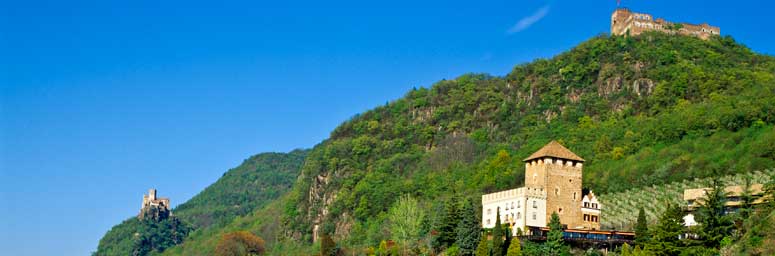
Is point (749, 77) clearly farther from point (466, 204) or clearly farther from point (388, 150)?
point (466, 204)

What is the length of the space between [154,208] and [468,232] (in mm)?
126402

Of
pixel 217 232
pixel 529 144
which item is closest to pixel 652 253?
pixel 529 144

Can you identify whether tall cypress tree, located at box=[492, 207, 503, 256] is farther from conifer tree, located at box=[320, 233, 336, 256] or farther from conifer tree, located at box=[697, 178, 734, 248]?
conifer tree, located at box=[320, 233, 336, 256]

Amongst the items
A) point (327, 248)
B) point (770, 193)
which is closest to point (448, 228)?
point (327, 248)

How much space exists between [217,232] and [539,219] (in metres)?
97.4

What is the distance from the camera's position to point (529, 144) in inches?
4407

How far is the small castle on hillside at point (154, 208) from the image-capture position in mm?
184750

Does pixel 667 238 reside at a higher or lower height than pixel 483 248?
higher

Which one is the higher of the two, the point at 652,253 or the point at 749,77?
the point at 749,77

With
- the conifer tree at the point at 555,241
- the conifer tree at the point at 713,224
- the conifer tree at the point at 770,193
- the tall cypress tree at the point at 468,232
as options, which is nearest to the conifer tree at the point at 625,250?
the conifer tree at the point at 555,241

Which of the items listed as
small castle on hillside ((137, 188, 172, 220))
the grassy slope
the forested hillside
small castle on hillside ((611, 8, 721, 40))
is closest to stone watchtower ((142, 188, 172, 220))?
small castle on hillside ((137, 188, 172, 220))

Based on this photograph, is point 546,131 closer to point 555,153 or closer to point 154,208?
point 555,153

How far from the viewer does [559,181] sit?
7269cm

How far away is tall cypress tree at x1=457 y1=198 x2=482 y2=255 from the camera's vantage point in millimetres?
67625
